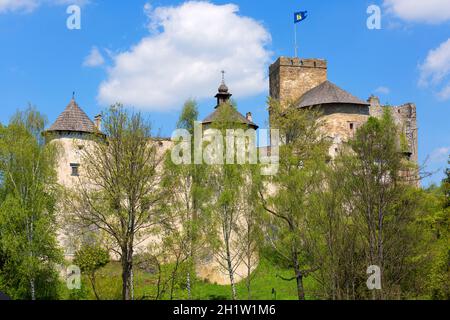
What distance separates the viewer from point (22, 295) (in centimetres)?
2756

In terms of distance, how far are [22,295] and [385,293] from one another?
1669cm

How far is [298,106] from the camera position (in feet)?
143

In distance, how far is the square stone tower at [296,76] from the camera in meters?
50.0

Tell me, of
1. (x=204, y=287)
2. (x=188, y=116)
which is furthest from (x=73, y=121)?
(x=204, y=287)

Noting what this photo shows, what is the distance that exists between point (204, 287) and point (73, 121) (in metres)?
12.0

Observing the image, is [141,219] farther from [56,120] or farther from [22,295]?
[56,120]

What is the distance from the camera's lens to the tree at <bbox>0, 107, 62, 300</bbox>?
2770cm

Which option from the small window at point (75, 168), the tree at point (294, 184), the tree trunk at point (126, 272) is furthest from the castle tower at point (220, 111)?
the tree trunk at point (126, 272)

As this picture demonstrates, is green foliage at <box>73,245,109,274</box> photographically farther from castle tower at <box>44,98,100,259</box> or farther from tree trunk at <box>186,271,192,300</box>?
tree trunk at <box>186,271,192,300</box>

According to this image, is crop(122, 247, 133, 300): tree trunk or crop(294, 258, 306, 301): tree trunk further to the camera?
crop(294, 258, 306, 301): tree trunk

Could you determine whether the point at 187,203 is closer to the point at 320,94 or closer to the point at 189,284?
the point at 189,284

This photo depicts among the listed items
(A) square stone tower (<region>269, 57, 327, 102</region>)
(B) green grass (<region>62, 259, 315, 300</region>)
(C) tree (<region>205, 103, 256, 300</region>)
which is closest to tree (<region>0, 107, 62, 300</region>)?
(B) green grass (<region>62, 259, 315, 300</region>)

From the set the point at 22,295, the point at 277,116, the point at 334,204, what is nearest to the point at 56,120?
the point at 22,295

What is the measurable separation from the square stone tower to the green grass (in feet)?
69.9
